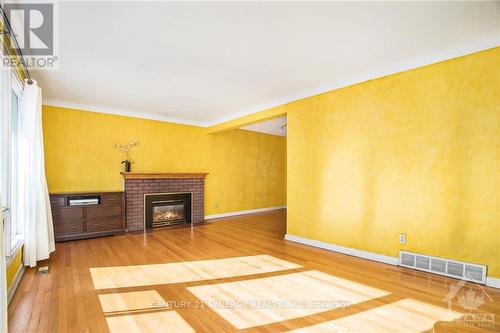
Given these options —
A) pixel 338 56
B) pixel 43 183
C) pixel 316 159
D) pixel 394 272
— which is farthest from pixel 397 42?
pixel 43 183

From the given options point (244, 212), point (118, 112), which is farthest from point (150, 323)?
point (244, 212)

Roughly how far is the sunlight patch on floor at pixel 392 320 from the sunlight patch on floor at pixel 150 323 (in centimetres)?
90

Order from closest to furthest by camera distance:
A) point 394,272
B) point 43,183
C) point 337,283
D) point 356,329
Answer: point 356,329
point 337,283
point 394,272
point 43,183

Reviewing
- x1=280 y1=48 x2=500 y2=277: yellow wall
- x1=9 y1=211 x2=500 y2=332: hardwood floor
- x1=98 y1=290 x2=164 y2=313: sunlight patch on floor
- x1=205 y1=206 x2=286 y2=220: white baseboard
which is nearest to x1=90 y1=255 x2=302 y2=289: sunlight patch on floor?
x1=9 y1=211 x2=500 y2=332: hardwood floor

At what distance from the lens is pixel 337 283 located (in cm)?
271

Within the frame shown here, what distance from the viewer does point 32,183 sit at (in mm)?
3248

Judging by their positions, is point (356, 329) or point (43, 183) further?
point (43, 183)

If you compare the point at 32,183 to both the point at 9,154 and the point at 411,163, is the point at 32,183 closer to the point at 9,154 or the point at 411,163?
the point at 9,154

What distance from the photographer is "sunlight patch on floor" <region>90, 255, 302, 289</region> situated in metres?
2.76

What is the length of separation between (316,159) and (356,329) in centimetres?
271

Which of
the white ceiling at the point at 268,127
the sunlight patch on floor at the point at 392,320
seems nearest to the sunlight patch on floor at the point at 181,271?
the sunlight patch on floor at the point at 392,320

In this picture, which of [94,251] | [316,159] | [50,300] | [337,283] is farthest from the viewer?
[316,159]

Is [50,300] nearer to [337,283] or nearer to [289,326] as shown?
[289,326]

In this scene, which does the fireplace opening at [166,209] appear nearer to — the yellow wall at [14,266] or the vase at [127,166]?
the vase at [127,166]
